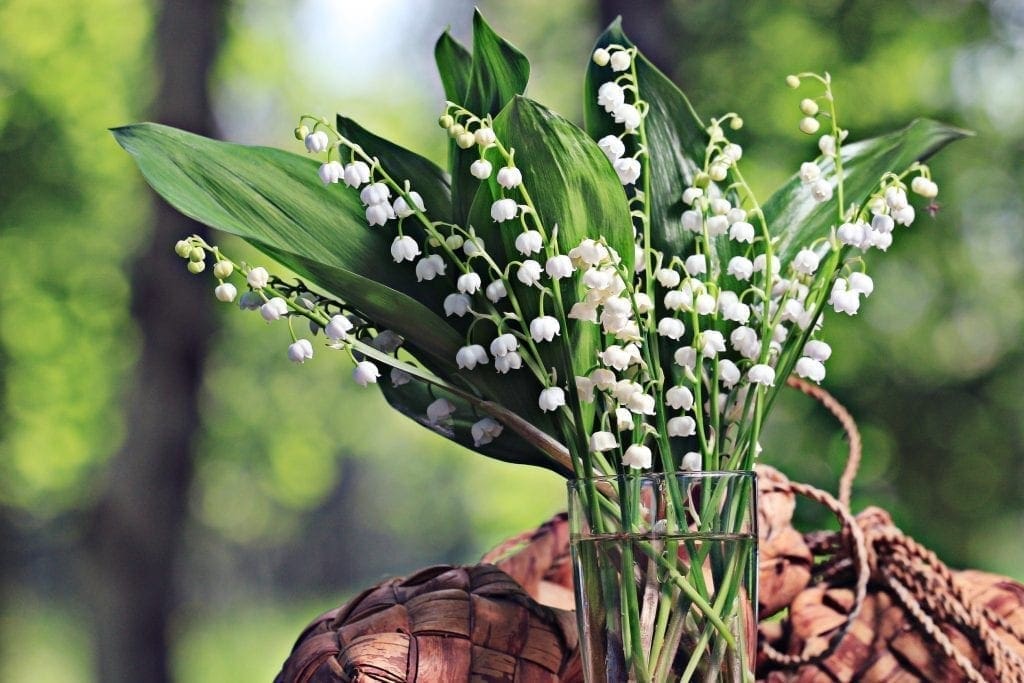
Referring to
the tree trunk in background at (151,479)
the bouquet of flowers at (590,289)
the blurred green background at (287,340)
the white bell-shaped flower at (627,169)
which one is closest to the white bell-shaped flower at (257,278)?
the bouquet of flowers at (590,289)

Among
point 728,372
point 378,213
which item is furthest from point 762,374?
point 378,213

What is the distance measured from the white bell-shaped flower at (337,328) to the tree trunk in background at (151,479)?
2.98 metres

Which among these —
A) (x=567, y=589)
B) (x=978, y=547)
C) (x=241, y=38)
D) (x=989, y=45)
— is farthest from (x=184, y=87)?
(x=567, y=589)

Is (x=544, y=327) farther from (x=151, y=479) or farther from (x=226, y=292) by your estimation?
(x=151, y=479)

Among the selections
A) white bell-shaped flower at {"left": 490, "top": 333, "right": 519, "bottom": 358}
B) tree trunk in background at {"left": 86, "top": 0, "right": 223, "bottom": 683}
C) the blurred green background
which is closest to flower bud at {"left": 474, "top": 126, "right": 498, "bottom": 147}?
white bell-shaped flower at {"left": 490, "top": 333, "right": 519, "bottom": 358}

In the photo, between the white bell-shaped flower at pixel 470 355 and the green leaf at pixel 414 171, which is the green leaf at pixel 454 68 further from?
the white bell-shaped flower at pixel 470 355

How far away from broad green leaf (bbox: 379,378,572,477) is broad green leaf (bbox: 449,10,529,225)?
0.43ft

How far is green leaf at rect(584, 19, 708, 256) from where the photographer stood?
66 cm

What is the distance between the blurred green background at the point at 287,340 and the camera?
297 cm

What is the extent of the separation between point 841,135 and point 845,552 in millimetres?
295

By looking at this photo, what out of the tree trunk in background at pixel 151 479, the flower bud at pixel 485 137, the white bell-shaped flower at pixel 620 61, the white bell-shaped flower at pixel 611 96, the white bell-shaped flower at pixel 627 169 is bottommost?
the tree trunk in background at pixel 151 479

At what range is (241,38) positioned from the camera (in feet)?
17.7

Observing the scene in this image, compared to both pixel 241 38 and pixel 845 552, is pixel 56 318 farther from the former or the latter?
pixel 845 552

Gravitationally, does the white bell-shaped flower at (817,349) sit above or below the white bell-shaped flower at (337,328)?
above
